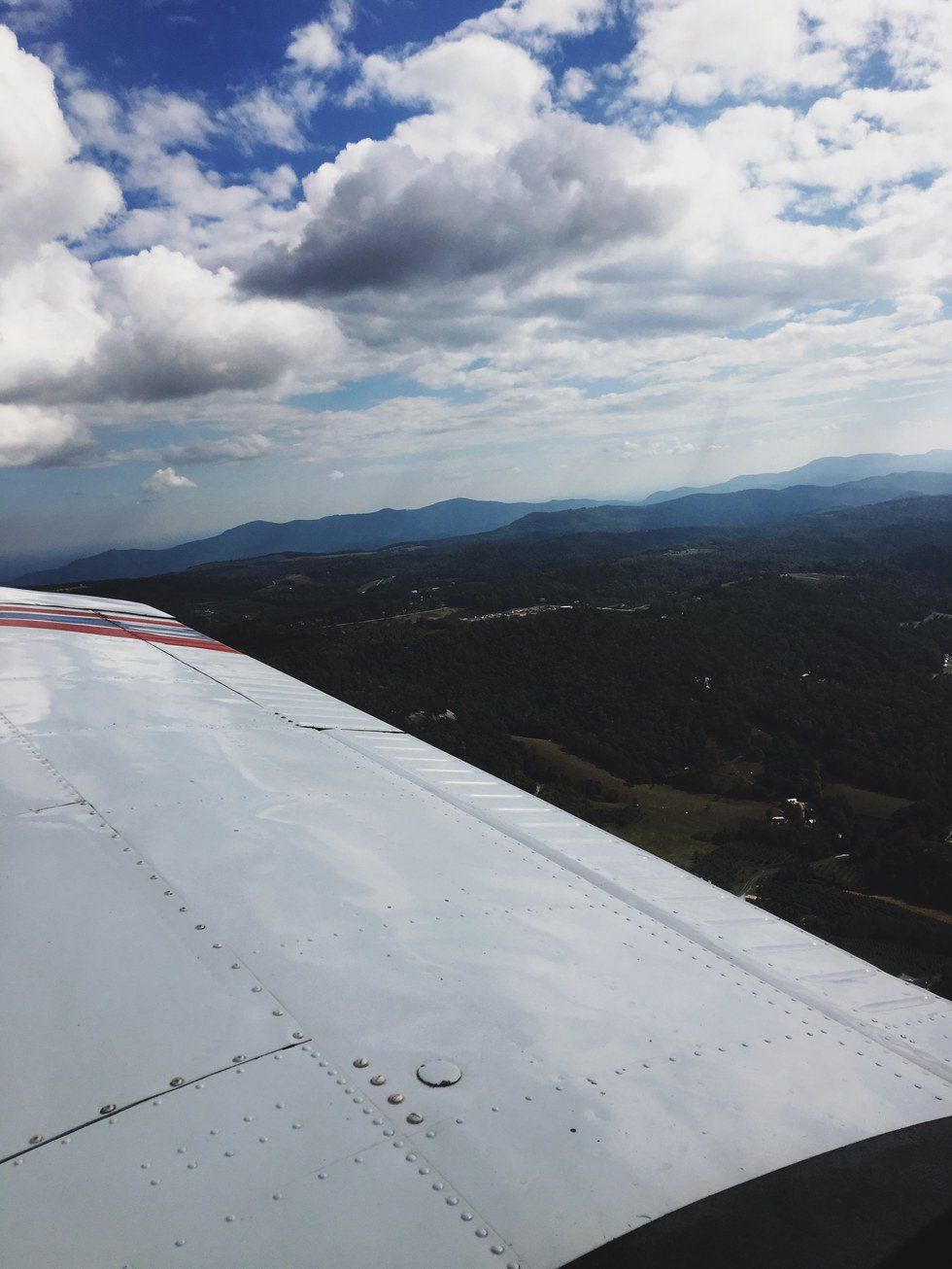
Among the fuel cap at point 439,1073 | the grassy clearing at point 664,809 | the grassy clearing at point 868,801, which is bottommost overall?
the grassy clearing at point 868,801

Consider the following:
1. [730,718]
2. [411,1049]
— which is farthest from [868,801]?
[411,1049]

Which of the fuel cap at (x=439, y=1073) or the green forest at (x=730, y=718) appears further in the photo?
the green forest at (x=730, y=718)

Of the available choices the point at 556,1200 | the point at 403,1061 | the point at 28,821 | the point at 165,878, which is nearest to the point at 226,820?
the point at 165,878

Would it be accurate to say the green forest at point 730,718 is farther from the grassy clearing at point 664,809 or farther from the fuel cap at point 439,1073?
the fuel cap at point 439,1073

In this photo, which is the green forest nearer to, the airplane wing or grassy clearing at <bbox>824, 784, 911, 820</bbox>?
grassy clearing at <bbox>824, 784, 911, 820</bbox>

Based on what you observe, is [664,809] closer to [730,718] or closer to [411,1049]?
[730,718]

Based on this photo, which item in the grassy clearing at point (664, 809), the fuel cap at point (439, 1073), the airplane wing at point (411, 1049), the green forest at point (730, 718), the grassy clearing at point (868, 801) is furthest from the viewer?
the grassy clearing at point (868, 801)

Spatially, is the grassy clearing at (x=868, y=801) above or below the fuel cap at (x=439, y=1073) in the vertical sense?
below

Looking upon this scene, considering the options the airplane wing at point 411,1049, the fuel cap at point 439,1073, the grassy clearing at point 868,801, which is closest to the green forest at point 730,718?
the grassy clearing at point 868,801

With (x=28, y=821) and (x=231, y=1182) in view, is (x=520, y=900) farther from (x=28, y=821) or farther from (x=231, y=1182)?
(x=28, y=821)

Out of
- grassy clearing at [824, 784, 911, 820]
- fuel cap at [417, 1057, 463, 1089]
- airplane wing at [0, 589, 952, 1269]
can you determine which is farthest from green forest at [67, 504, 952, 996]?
fuel cap at [417, 1057, 463, 1089]
